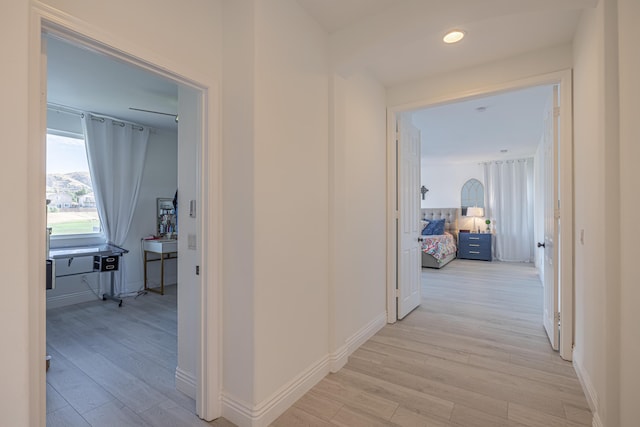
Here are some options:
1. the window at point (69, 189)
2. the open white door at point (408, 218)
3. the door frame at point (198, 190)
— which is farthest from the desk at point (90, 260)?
the open white door at point (408, 218)

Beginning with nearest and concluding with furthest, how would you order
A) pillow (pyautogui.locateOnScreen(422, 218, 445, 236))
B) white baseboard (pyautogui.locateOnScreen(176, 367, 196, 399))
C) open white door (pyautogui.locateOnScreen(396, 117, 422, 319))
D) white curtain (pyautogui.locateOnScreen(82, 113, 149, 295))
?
white baseboard (pyautogui.locateOnScreen(176, 367, 196, 399)) < open white door (pyautogui.locateOnScreen(396, 117, 422, 319)) < white curtain (pyautogui.locateOnScreen(82, 113, 149, 295)) < pillow (pyautogui.locateOnScreen(422, 218, 445, 236))

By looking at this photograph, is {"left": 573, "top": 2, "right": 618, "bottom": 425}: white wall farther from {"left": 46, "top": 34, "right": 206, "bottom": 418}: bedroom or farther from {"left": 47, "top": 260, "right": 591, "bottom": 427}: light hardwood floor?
{"left": 46, "top": 34, "right": 206, "bottom": 418}: bedroom

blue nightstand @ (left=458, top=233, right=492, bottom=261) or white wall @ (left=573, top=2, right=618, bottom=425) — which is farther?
blue nightstand @ (left=458, top=233, right=492, bottom=261)

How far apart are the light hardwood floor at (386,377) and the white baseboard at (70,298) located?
13.9 inches

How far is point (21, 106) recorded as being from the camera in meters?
1.03

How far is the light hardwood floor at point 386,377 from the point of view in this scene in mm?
1853

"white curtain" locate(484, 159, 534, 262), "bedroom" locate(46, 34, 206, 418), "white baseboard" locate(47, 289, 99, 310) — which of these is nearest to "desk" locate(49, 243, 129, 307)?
"bedroom" locate(46, 34, 206, 418)

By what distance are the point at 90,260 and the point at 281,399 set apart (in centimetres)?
401

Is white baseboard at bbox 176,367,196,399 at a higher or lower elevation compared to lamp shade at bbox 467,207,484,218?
lower

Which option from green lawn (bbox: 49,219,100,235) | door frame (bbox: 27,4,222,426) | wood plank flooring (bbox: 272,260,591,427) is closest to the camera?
door frame (bbox: 27,4,222,426)

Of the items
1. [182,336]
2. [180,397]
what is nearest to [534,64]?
[182,336]

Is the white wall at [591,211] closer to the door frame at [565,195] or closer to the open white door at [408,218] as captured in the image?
the door frame at [565,195]

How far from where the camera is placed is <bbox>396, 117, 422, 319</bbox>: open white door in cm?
344

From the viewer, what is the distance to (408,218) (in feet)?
11.9
